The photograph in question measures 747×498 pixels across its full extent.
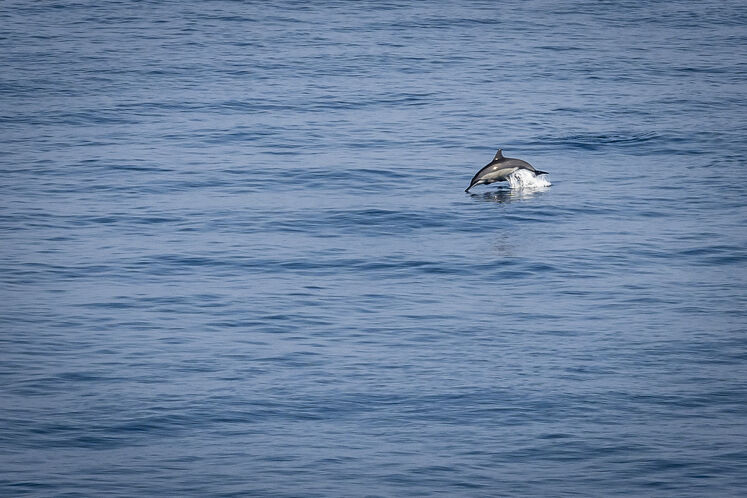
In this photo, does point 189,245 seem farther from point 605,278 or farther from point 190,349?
point 605,278

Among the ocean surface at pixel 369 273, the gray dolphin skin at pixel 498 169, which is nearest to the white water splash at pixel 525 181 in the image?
the ocean surface at pixel 369 273

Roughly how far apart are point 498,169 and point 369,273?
7.69 metres

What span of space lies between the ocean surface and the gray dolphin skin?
561 mm

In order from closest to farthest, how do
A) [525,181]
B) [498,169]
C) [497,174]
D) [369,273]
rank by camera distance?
[369,273]
[498,169]
[497,174]
[525,181]

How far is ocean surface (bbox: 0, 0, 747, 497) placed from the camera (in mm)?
21828

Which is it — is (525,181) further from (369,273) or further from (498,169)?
(369,273)

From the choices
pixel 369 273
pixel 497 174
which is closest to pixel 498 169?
pixel 497 174

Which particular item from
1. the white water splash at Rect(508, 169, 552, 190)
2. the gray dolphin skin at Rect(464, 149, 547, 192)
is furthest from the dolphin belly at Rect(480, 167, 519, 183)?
the white water splash at Rect(508, 169, 552, 190)

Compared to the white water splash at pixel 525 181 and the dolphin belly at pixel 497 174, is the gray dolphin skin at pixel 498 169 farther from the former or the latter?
the white water splash at pixel 525 181

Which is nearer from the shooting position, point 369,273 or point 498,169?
point 369,273

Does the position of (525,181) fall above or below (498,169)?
below

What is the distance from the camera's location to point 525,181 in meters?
37.9

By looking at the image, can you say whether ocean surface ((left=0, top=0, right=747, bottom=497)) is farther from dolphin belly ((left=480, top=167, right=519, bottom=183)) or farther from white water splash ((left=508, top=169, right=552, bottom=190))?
dolphin belly ((left=480, top=167, right=519, bottom=183))

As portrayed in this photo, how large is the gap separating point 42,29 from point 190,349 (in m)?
39.4
